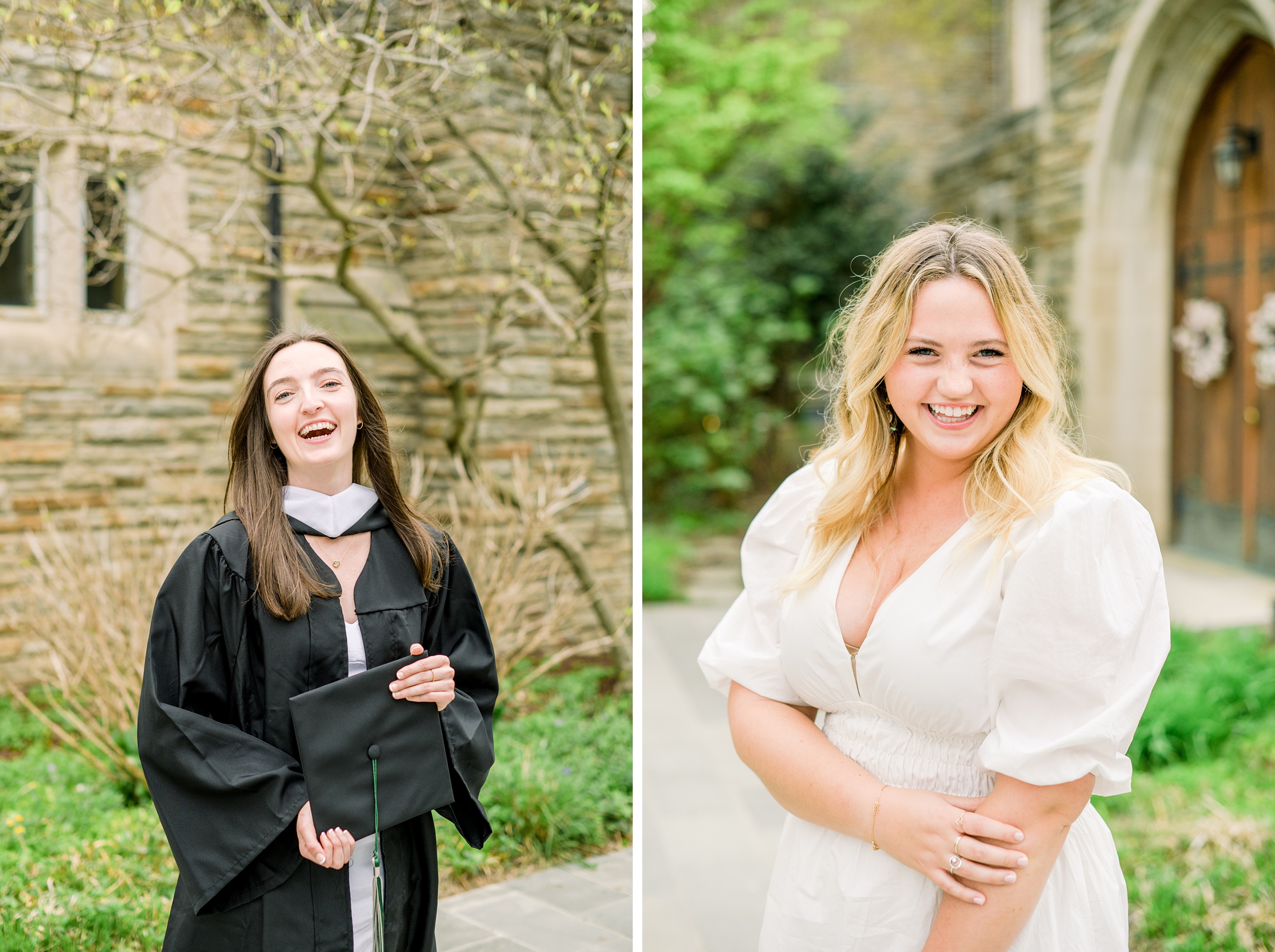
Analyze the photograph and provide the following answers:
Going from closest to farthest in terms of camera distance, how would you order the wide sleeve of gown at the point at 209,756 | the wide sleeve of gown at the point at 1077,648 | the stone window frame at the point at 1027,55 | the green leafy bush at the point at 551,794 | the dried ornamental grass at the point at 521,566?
the wide sleeve of gown at the point at 1077,648
the wide sleeve of gown at the point at 209,756
the green leafy bush at the point at 551,794
the dried ornamental grass at the point at 521,566
the stone window frame at the point at 1027,55

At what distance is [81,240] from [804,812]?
17.1 feet

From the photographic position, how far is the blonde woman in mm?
1419

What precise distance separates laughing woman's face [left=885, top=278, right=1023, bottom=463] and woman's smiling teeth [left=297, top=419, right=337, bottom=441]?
3.34 feet

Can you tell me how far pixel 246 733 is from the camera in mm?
1821

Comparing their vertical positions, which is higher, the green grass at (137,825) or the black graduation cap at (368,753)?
the black graduation cap at (368,753)

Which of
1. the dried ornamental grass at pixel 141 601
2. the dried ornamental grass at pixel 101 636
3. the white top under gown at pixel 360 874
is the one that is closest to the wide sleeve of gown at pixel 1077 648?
the white top under gown at pixel 360 874

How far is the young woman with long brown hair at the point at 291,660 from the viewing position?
177 cm

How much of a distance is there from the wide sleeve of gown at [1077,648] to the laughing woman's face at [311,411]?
1.20 metres

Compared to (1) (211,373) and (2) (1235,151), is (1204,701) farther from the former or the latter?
(1) (211,373)

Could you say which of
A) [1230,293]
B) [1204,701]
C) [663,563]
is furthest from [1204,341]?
[663,563]

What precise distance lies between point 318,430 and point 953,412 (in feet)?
3.68

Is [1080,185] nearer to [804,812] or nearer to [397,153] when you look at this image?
[397,153]

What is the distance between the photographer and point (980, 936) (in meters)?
1.49

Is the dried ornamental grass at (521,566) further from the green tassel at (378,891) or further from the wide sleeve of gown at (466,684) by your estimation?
the green tassel at (378,891)
